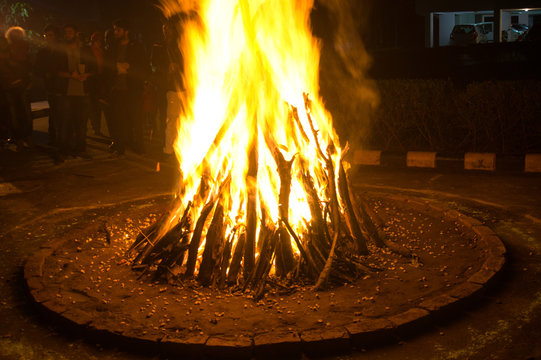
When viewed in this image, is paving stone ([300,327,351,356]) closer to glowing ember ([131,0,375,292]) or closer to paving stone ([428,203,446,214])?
glowing ember ([131,0,375,292])

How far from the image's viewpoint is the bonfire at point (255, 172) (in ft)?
18.0

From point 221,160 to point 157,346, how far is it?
2254 mm

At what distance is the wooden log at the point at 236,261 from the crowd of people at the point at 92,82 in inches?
236

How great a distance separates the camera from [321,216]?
587cm

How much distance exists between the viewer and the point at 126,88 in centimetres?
1207

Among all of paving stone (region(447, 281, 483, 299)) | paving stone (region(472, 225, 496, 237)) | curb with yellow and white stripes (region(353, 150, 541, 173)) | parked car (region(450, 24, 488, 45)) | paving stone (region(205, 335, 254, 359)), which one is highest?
parked car (region(450, 24, 488, 45))

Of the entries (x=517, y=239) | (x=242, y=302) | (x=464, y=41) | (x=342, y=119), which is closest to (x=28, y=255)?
(x=242, y=302)

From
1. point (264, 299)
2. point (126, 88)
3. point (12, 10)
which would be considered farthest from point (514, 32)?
point (264, 299)

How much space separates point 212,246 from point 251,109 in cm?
136

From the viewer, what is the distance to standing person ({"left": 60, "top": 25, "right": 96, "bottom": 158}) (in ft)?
37.7

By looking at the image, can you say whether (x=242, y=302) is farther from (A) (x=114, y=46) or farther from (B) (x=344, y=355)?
(A) (x=114, y=46)

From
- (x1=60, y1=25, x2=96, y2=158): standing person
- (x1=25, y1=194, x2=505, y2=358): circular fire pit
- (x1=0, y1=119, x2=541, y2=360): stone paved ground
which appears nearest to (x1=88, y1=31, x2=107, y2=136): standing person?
(x1=60, y1=25, x2=96, y2=158): standing person

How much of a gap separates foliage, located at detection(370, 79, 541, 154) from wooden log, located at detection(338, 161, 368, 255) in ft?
17.1

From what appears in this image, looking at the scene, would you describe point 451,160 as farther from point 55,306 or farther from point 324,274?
point 55,306
